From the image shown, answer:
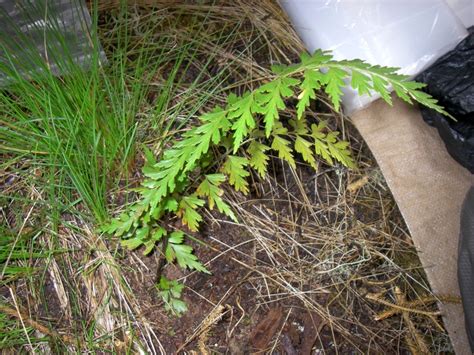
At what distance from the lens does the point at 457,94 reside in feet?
5.90

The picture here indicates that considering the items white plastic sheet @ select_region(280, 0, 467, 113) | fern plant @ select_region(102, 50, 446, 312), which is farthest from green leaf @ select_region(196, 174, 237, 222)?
white plastic sheet @ select_region(280, 0, 467, 113)

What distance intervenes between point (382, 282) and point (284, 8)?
1.25 meters

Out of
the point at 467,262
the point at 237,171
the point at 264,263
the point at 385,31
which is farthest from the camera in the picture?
the point at 385,31

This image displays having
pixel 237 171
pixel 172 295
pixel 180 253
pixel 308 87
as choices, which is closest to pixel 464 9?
pixel 308 87

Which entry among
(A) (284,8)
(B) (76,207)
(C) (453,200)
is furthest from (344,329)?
(A) (284,8)

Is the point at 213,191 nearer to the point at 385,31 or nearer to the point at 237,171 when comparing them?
the point at 237,171

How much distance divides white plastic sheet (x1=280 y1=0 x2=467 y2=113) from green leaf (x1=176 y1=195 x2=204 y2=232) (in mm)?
868

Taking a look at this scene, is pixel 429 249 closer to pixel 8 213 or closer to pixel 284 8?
pixel 284 8

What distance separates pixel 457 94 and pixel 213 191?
1067 mm

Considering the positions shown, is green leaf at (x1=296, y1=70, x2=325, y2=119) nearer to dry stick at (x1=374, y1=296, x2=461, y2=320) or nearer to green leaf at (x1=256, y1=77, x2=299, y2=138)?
green leaf at (x1=256, y1=77, x2=299, y2=138)

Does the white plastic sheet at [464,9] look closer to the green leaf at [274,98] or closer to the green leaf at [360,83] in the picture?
the green leaf at [360,83]

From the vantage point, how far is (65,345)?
1.42 metres

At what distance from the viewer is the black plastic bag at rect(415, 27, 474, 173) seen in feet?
5.89

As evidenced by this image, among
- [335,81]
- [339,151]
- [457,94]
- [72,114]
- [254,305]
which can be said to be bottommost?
[254,305]
